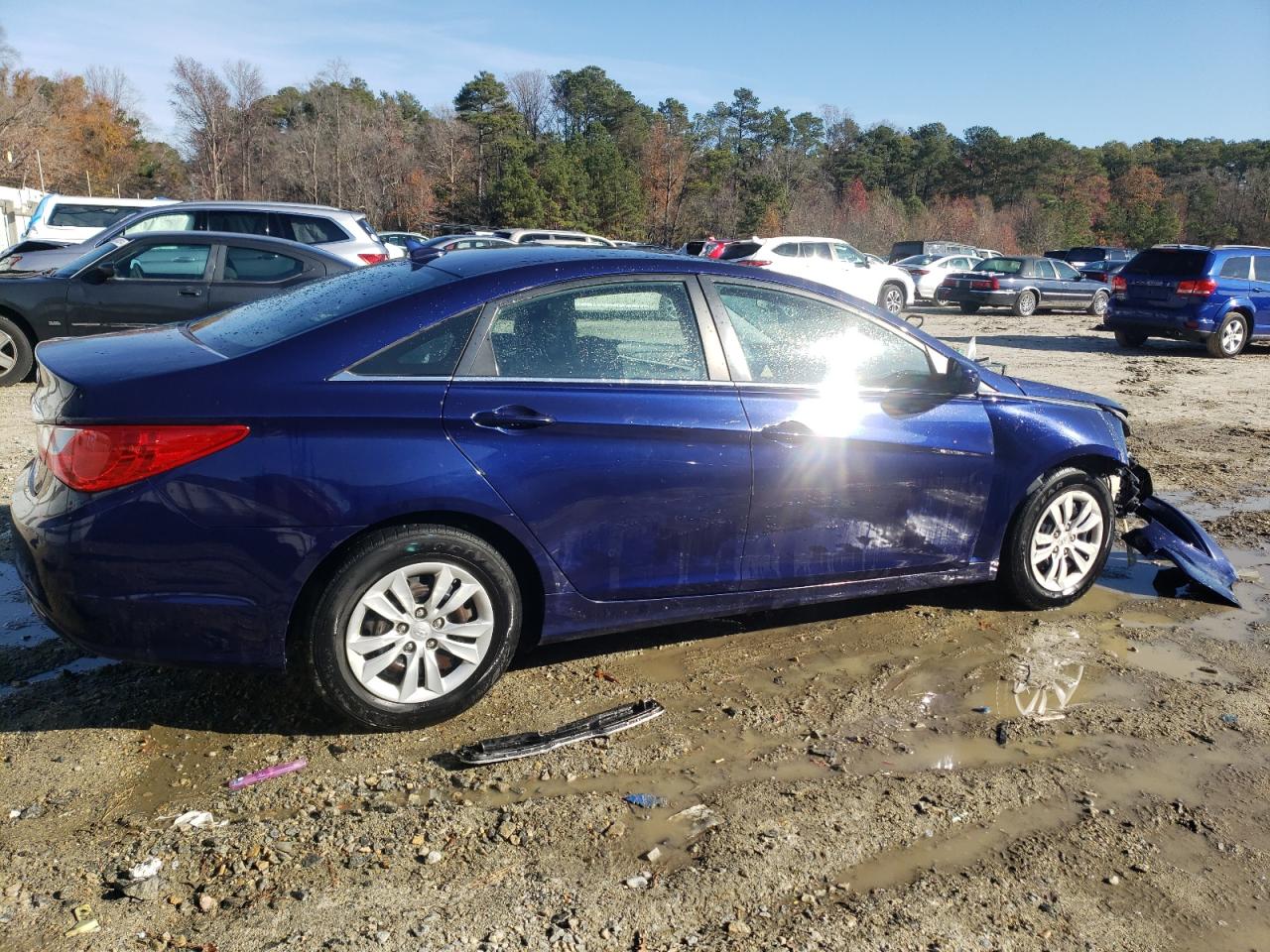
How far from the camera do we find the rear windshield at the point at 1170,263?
51.0 ft

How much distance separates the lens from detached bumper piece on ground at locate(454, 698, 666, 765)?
337 cm

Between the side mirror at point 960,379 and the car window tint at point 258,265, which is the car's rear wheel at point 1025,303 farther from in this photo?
the side mirror at point 960,379

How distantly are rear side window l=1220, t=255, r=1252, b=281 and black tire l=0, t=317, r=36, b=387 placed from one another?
52.3 feet

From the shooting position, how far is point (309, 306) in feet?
12.6

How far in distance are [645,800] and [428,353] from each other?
5.40 feet

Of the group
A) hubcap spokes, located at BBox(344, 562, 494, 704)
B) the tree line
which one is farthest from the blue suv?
the tree line

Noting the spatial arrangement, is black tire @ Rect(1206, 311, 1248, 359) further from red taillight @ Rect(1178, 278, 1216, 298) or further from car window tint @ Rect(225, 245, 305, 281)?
car window tint @ Rect(225, 245, 305, 281)

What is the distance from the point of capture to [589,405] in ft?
12.0

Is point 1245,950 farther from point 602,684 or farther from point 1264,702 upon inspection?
point 602,684

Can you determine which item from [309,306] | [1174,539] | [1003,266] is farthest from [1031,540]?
[1003,266]

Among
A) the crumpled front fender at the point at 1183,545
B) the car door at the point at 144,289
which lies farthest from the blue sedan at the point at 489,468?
the car door at the point at 144,289

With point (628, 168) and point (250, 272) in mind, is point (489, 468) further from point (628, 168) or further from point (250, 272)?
point (628, 168)

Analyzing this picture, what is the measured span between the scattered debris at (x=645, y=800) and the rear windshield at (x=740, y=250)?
20577mm

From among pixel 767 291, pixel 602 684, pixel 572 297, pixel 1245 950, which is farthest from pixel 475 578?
pixel 1245 950
